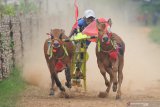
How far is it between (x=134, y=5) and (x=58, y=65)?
150ft

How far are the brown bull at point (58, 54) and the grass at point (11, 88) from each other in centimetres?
100

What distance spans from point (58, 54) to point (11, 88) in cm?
180

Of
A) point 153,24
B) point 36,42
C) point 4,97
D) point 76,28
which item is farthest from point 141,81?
point 153,24

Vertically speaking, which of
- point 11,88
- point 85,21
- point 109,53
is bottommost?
point 11,88

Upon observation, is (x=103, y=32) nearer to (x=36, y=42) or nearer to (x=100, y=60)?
(x=100, y=60)

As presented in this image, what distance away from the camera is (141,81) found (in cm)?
1839

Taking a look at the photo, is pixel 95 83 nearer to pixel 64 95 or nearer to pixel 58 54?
pixel 64 95

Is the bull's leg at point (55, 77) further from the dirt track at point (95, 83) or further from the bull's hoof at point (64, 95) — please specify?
the dirt track at point (95, 83)

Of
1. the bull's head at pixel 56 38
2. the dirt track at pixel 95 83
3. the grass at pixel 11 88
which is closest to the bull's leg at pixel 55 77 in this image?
the dirt track at pixel 95 83

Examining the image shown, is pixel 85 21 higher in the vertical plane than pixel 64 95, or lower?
higher

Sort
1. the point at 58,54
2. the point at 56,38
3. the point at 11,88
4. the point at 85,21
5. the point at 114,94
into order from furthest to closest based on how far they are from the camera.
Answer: the point at 11,88, the point at 114,94, the point at 85,21, the point at 58,54, the point at 56,38

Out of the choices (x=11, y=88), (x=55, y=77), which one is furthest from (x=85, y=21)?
(x=11, y=88)

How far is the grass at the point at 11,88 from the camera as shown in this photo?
1368 cm

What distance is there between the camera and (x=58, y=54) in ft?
48.3
